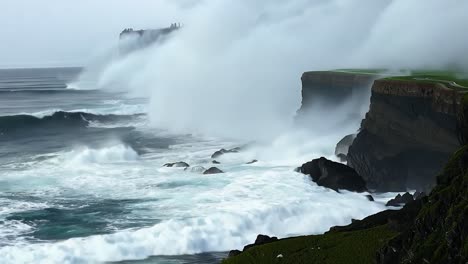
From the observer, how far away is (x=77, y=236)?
20906 mm

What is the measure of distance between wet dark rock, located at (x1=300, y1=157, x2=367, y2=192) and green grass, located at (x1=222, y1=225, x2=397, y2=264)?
803 cm

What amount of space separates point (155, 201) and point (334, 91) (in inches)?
692

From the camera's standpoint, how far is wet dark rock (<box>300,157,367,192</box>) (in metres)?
25.9

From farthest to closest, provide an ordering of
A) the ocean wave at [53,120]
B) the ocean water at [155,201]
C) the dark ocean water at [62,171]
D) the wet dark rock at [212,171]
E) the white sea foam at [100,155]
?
the ocean wave at [53,120], the white sea foam at [100,155], the wet dark rock at [212,171], the dark ocean water at [62,171], the ocean water at [155,201]

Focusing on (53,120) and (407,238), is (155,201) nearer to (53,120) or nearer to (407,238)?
(407,238)

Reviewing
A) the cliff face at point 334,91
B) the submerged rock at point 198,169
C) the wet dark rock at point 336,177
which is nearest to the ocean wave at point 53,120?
the cliff face at point 334,91

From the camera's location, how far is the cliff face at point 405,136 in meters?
23.6

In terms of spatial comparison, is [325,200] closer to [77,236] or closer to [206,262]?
[206,262]

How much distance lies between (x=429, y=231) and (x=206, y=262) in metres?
7.02

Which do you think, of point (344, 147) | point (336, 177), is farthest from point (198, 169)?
point (336, 177)

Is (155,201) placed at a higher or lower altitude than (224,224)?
higher

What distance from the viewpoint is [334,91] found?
130 feet

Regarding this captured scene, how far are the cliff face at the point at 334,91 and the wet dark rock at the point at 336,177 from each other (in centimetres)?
922

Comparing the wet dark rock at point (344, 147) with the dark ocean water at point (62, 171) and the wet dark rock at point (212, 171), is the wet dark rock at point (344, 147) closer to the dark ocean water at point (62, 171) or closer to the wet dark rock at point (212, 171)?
the wet dark rock at point (212, 171)
